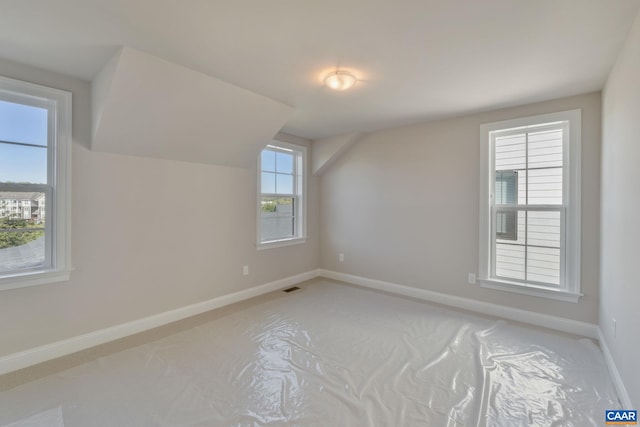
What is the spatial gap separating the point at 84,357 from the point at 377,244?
11.3ft

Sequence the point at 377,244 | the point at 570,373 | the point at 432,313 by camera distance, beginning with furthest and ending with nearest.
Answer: the point at 377,244, the point at 432,313, the point at 570,373

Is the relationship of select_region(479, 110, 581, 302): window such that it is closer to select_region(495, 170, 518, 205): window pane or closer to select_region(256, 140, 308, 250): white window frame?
select_region(495, 170, 518, 205): window pane

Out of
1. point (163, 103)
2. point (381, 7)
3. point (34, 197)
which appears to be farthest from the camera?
point (163, 103)

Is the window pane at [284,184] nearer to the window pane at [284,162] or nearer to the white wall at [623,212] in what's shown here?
the window pane at [284,162]

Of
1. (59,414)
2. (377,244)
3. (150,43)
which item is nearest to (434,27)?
(150,43)

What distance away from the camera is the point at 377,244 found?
427 cm

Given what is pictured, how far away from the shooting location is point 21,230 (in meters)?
2.27

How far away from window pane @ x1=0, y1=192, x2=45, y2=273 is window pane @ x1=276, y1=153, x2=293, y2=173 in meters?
2.64

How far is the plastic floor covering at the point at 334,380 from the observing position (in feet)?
5.62

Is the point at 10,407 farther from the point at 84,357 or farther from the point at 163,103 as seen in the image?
the point at 163,103

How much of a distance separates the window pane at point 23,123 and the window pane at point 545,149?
15.0ft

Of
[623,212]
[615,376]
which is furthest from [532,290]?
[623,212]

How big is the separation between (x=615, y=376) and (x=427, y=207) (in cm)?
225

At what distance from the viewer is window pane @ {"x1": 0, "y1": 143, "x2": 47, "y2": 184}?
2193 millimetres
